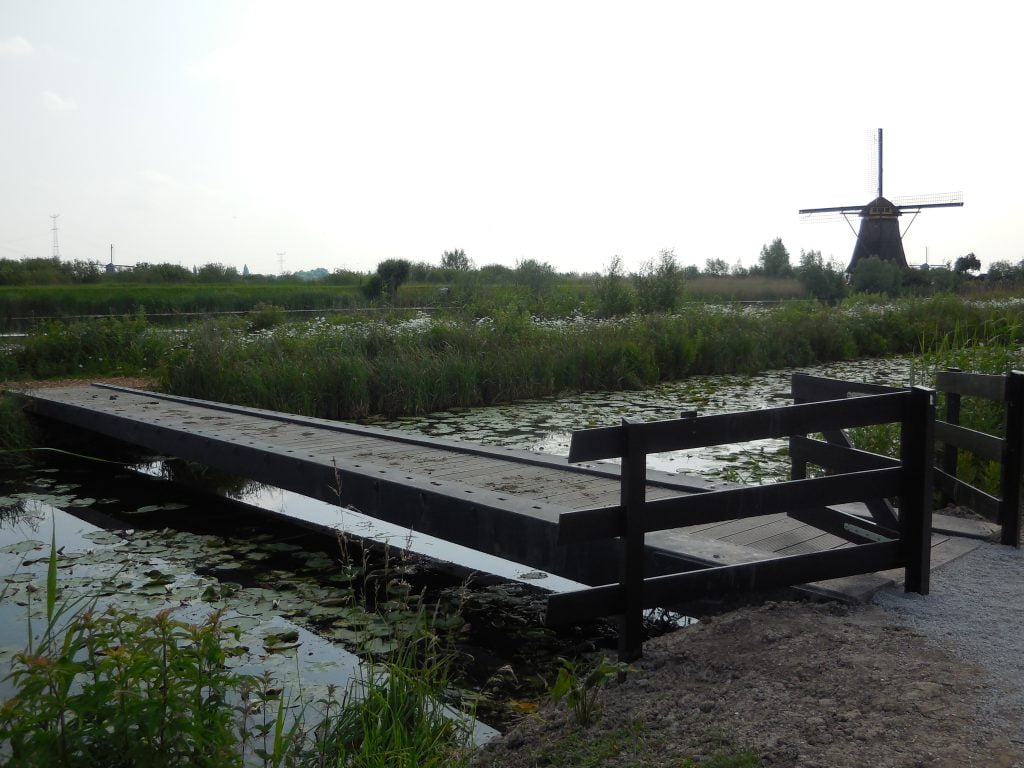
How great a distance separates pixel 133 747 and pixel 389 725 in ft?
2.76

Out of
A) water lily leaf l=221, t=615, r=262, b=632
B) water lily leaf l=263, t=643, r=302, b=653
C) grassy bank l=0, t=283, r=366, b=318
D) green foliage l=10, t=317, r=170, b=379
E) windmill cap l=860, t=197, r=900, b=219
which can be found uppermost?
windmill cap l=860, t=197, r=900, b=219

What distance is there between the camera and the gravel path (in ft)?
8.86

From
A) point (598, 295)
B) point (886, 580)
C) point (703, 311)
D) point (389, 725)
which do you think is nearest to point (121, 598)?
point (389, 725)

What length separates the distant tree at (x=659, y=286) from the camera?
19891 millimetres

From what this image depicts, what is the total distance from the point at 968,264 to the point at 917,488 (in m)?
39.2

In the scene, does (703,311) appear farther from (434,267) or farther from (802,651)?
(434,267)

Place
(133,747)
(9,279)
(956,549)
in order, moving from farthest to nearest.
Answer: (9,279) < (956,549) < (133,747)

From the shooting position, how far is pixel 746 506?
137 inches

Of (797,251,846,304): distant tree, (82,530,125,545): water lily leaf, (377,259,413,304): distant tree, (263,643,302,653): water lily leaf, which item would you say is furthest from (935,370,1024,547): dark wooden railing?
(797,251,846,304): distant tree

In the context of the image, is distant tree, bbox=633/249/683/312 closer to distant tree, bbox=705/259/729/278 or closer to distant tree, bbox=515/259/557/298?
distant tree, bbox=515/259/557/298

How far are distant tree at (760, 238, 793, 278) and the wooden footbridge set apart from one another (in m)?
29.7

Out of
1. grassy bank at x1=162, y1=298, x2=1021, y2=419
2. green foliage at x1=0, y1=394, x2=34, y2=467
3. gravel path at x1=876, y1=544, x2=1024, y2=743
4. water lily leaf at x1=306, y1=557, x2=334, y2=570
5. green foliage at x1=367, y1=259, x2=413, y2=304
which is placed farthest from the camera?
green foliage at x1=367, y1=259, x2=413, y2=304

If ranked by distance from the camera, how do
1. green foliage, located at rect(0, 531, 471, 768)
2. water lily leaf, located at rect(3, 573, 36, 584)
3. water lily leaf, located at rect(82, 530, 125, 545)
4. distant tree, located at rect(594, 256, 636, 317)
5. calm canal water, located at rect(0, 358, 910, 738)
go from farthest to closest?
1. distant tree, located at rect(594, 256, 636, 317)
2. water lily leaf, located at rect(82, 530, 125, 545)
3. water lily leaf, located at rect(3, 573, 36, 584)
4. calm canal water, located at rect(0, 358, 910, 738)
5. green foliage, located at rect(0, 531, 471, 768)

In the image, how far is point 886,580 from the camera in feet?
12.3
